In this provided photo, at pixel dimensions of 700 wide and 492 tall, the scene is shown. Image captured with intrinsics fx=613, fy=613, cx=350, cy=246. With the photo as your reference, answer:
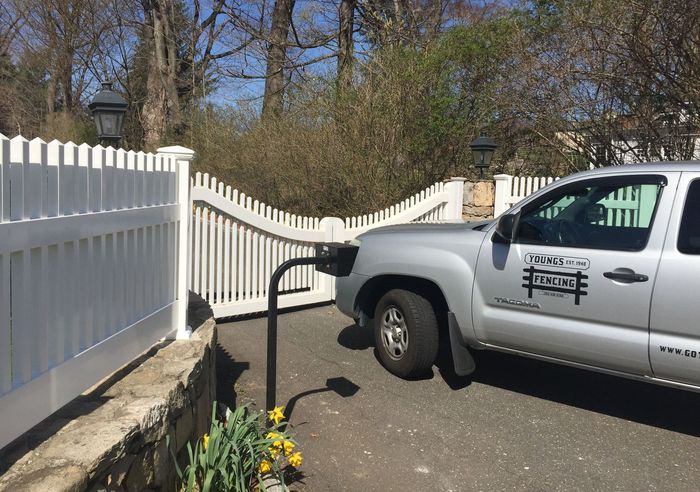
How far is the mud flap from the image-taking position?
16.1 feet

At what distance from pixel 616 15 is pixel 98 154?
30.5 ft

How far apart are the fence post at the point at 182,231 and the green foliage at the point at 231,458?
1120 mm

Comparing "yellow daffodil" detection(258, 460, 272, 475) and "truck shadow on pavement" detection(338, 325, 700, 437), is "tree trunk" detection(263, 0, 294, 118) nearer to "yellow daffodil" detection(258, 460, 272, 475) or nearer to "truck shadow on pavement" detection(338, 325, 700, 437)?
"truck shadow on pavement" detection(338, 325, 700, 437)

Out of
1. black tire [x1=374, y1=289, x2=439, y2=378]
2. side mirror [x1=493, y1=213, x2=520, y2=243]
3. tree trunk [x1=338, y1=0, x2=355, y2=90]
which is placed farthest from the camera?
tree trunk [x1=338, y1=0, x2=355, y2=90]

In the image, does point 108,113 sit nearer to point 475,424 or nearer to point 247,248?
point 247,248

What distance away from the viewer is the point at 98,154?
10.2 feet

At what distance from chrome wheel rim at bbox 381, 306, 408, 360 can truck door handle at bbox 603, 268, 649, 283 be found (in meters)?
1.80

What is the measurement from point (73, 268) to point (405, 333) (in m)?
3.05

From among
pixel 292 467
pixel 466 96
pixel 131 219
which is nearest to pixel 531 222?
pixel 292 467

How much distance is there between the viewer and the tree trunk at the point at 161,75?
2045cm

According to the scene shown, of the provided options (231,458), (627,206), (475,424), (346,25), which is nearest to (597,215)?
(627,206)

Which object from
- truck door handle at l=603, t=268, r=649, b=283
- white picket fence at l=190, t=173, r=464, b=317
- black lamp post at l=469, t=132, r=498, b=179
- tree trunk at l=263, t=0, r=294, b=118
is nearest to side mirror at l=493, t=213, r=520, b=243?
truck door handle at l=603, t=268, r=649, b=283

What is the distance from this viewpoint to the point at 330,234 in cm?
820

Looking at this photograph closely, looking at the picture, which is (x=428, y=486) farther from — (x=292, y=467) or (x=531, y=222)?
(x=531, y=222)
